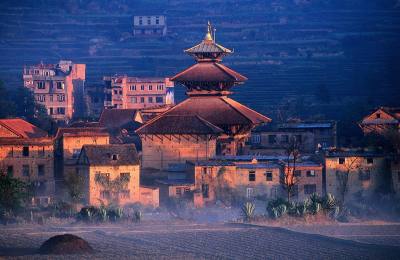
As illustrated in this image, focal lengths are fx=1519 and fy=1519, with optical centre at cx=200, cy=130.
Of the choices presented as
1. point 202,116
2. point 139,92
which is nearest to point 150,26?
point 139,92

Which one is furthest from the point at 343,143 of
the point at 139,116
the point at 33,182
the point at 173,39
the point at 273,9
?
the point at 273,9

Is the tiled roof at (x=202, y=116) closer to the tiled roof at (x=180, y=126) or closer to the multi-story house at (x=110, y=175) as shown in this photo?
the tiled roof at (x=180, y=126)

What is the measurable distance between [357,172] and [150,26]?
179ft

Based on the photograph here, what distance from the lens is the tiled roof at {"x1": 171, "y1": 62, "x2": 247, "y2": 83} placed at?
60719mm

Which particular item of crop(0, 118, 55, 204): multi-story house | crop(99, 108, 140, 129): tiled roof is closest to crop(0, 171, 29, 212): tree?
crop(0, 118, 55, 204): multi-story house

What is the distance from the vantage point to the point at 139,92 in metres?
80.3

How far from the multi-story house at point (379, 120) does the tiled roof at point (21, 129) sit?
13.6 m

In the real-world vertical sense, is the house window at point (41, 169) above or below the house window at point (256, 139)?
below

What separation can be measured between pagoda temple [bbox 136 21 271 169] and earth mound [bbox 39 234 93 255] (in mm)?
15480

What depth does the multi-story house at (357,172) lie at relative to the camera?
52531mm

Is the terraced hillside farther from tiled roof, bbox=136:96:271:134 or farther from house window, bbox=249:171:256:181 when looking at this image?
house window, bbox=249:171:256:181

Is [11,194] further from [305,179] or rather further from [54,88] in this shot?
[54,88]

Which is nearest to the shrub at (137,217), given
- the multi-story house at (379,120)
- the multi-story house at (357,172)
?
the multi-story house at (357,172)

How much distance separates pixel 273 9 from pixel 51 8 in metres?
17.2
